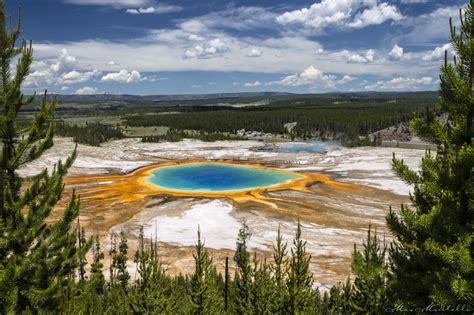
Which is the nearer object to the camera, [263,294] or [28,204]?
[28,204]

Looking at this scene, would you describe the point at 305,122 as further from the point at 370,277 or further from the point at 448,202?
the point at 448,202

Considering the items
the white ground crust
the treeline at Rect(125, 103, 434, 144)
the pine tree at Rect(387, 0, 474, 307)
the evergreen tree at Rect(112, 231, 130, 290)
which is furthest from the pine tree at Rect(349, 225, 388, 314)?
the treeline at Rect(125, 103, 434, 144)

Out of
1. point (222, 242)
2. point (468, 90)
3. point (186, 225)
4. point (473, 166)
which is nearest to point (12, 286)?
point (473, 166)

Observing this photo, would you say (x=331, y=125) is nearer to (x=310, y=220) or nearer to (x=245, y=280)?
(x=310, y=220)

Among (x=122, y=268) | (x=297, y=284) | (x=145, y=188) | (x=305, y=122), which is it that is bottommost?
(x=122, y=268)

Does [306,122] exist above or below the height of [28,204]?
above

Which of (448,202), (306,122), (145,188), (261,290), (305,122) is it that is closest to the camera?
(448,202)

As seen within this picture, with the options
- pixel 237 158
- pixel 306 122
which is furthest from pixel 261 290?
pixel 306 122
